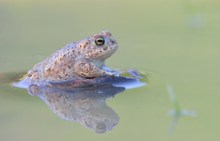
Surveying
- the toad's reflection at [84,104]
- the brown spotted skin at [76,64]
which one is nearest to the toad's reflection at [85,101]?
the toad's reflection at [84,104]

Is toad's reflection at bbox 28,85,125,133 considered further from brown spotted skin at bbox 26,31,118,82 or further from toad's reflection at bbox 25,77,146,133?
brown spotted skin at bbox 26,31,118,82

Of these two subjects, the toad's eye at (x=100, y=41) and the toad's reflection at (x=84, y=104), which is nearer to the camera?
the toad's reflection at (x=84, y=104)

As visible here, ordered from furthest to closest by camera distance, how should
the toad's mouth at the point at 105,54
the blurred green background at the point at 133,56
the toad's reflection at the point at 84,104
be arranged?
the toad's mouth at the point at 105,54
the toad's reflection at the point at 84,104
the blurred green background at the point at 133,56

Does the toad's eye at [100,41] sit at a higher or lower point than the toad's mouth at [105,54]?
higher

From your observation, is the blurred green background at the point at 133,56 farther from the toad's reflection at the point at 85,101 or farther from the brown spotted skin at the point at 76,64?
the brown spotted skin at the point at 76,64

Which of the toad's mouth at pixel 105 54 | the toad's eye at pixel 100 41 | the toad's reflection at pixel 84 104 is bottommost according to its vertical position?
the toad's reflection at pixel 84 104

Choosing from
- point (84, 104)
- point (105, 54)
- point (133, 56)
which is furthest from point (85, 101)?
point (133, 56)

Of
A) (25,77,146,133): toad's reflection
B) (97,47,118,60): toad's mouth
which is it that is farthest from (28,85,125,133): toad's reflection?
(97,47,118,60): toad's mouth

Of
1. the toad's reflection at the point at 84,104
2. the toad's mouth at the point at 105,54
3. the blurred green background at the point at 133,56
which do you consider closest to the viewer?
the blurred green background at the point at 133,56
